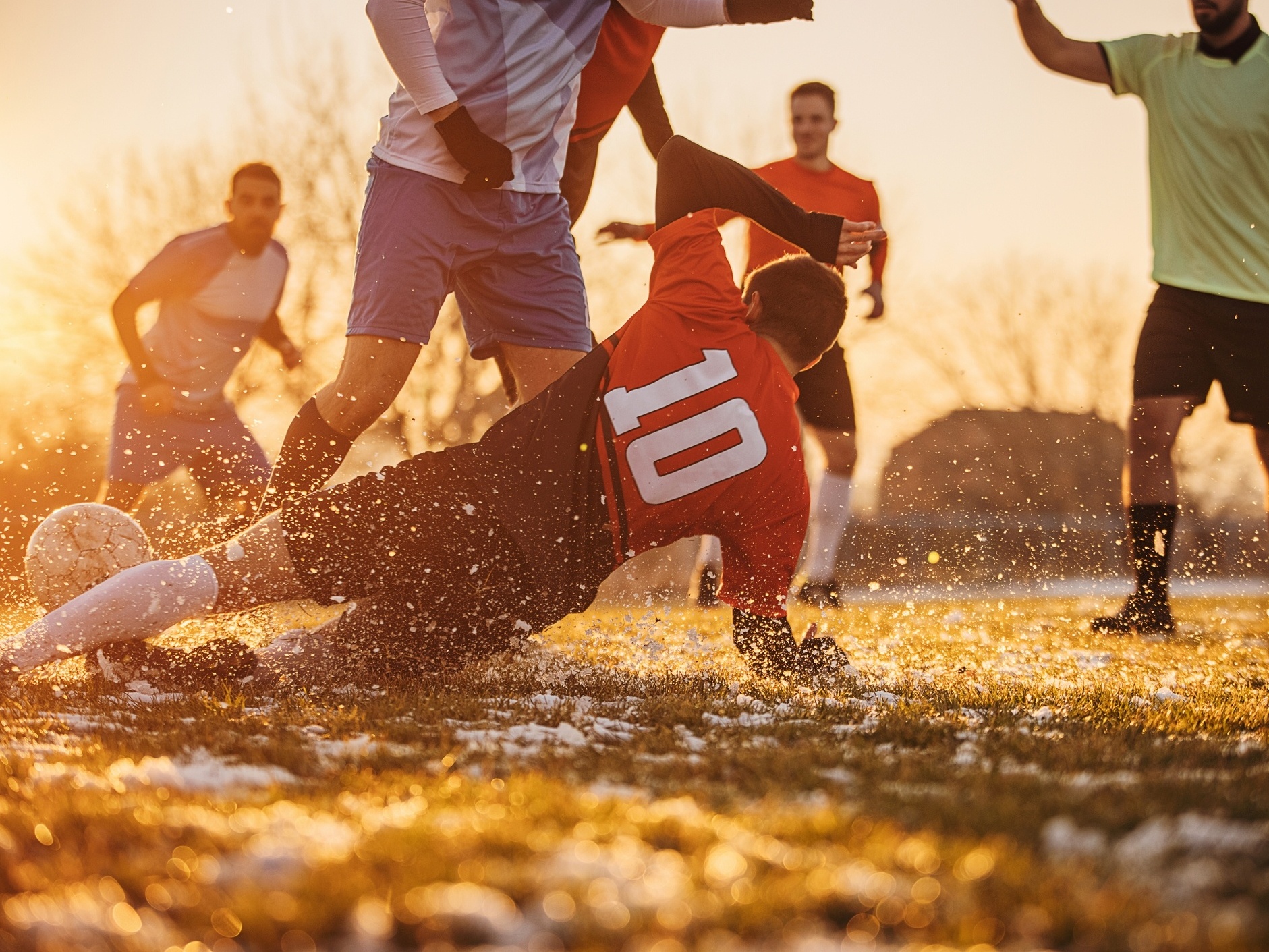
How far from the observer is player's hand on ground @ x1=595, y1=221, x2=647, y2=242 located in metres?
3.66

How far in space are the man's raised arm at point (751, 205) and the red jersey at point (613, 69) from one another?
0.69 m

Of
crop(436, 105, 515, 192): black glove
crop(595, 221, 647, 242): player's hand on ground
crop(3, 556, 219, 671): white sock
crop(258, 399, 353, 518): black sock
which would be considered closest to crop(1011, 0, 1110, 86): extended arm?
crop(595, 221, 647, 242): player's hand on ground

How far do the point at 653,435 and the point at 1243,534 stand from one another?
26.6 m

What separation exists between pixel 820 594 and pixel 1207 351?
8.29 feet

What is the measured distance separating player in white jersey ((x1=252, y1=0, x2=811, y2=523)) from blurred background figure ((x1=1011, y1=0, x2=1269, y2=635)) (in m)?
2.00

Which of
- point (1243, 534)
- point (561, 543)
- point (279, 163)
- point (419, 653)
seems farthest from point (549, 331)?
point (1243, 534)

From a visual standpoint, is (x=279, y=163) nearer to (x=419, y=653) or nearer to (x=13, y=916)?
(x=419, y=653)

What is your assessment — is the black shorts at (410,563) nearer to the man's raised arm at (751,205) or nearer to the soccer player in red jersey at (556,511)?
the soccer player in red jersey at (556,511)

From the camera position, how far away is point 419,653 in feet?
9.58

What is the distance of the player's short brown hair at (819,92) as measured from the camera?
6.44m

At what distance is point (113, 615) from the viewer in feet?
8.54

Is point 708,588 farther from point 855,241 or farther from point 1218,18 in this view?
point 1218,18

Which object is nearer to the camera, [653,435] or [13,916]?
[13,916]

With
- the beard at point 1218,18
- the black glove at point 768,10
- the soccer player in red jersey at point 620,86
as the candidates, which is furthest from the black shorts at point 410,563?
the beard at point 1218,18
